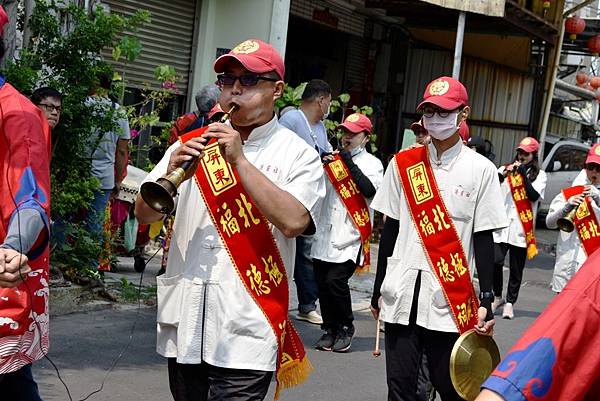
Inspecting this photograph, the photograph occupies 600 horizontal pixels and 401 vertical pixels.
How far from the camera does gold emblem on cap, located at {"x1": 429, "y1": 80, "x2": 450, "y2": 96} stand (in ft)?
17.1

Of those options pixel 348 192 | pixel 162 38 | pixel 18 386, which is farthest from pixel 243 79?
pixel 162 38

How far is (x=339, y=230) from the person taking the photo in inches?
322

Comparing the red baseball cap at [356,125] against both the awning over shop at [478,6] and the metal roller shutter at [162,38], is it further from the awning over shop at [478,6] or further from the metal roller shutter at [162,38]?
the awning over shop at [478,6]

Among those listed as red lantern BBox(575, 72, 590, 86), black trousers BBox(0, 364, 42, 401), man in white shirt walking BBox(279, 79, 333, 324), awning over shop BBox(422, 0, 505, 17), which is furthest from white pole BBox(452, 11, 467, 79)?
red lantern BBox(575, 72, 590, 86)

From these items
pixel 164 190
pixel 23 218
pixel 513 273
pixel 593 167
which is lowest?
pixel 513 273

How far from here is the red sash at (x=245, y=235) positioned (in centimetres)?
381

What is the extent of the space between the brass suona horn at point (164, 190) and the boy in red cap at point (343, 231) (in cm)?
455

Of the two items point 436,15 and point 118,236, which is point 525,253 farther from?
point 436,15

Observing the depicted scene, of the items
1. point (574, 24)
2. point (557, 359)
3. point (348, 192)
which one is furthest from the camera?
point (574, 24)

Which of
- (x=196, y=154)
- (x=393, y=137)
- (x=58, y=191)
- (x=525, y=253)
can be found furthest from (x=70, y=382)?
(x=393, y=137)

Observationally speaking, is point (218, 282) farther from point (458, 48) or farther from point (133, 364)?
point (458, 48)

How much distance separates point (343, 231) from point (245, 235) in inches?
173

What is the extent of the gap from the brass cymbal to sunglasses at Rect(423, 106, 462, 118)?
1.11 meters

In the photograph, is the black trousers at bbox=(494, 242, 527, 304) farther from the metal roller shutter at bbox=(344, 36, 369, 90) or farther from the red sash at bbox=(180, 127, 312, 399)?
the metal roller shutter at bbox=(344, 36, 369, 90)
